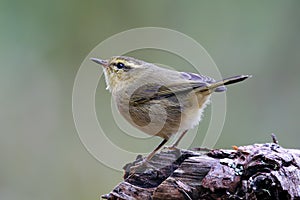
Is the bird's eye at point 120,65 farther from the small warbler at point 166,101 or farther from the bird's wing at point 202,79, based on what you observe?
the bird's wing at point 202,79

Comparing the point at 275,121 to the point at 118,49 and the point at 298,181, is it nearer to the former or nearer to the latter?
the point at 118,49

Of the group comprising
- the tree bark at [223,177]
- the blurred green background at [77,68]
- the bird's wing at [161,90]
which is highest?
the blurred green background at [77,68]

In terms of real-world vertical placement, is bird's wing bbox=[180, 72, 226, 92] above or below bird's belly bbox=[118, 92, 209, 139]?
above

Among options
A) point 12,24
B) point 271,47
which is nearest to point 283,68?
point 271,47

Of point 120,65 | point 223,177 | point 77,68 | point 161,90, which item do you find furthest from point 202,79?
point 77,68

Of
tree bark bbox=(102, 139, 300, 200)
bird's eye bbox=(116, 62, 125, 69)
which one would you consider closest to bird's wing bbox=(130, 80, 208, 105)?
bird's eye bbox=(116, 62, 125, 69)

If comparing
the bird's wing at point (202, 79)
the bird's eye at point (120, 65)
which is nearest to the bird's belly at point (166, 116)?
the bird's wing at point (202, 79)

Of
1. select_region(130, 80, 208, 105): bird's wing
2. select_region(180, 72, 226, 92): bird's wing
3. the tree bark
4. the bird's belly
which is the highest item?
select_region(180, 72, 226, 92): bird's wing

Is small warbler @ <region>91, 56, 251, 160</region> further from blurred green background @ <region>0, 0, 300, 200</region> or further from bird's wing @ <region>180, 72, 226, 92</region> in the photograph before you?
blurred green background @ <region>0, 0, 300, 200</region>
